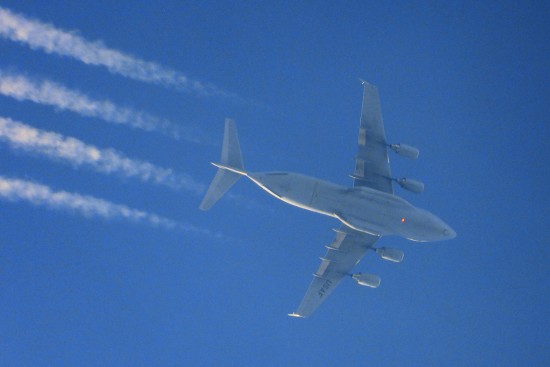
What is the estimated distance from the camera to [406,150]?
127ft

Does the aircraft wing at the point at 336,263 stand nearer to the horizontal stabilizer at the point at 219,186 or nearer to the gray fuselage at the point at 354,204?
the gray fuselage at the point at 354,204

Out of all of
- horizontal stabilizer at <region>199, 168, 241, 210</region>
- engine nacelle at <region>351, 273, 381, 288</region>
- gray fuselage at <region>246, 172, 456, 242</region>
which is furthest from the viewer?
engine nacelle at <region>351, 273, 381, 288</region>

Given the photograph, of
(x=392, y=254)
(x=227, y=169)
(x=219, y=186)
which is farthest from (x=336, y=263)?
(x=227, y=169)

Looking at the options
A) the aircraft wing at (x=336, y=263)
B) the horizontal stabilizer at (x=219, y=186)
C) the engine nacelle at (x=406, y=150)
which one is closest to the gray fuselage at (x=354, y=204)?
the horizontal stabilizer at (x=219, y=186)

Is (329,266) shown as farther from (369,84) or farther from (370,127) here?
(369,84)

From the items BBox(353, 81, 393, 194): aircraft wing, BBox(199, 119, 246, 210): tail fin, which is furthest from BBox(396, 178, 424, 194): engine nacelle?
BBox(199, 119, 246, 210): tail fin

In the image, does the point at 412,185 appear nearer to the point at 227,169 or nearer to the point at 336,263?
the point at 336,263

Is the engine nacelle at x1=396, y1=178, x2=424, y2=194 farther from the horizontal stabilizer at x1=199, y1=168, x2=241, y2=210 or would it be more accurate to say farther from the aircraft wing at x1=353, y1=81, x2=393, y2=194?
the horizontal stabilizer at x1=199, y1=168, x2=241, y2=210

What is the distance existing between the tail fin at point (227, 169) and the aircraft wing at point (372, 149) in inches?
345

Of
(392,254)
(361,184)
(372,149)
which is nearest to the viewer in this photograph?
(372,149)

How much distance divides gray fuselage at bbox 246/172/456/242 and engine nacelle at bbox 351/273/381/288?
4043 millimetres

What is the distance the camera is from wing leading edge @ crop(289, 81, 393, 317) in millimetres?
38688

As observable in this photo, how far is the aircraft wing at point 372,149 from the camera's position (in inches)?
1512

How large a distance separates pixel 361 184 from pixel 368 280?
750 centimetres
